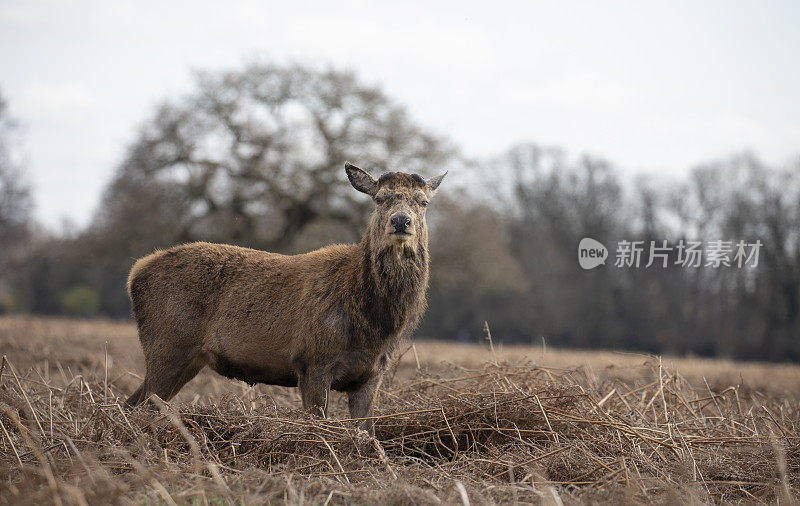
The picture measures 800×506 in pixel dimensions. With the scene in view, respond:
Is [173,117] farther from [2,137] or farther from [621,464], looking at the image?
[621,464]

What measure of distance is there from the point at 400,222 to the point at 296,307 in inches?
51.2

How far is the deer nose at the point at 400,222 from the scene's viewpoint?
5367mm

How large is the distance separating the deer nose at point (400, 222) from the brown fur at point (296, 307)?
58 millimetres

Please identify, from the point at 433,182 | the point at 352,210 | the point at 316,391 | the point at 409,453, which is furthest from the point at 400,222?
the point at 352,210

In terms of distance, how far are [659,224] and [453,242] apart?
12338 mm

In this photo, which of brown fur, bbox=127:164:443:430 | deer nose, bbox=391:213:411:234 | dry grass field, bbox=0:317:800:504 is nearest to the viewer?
dry grass field, bbox=0:317:800:504

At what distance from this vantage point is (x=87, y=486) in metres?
3.43

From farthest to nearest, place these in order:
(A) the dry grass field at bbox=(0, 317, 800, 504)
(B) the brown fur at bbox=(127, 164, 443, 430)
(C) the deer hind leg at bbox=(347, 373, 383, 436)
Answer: (C) the deer hind leg at bbox=(347, 373, 383, 436)
(B) the brown fur at bbox=(127, 164, 443, 430)
(A) the dry grass field at bbox=(0, 317, 800, 504)

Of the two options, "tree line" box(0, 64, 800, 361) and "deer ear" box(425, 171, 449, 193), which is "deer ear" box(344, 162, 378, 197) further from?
"tree line" box(0, 64, 800, 361)

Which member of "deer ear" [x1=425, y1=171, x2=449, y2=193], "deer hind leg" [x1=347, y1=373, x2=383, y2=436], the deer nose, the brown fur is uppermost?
"deer ear" [x1=425, y1=171, x2=449, y2=193]

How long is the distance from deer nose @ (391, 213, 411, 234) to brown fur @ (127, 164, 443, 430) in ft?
0.19

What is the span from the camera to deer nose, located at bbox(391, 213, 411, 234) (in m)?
5.37

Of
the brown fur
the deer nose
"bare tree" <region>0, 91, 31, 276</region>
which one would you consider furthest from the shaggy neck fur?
"bare tree" <region>0, 91, 31, 276</region>

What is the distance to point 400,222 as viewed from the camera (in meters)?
5.36
